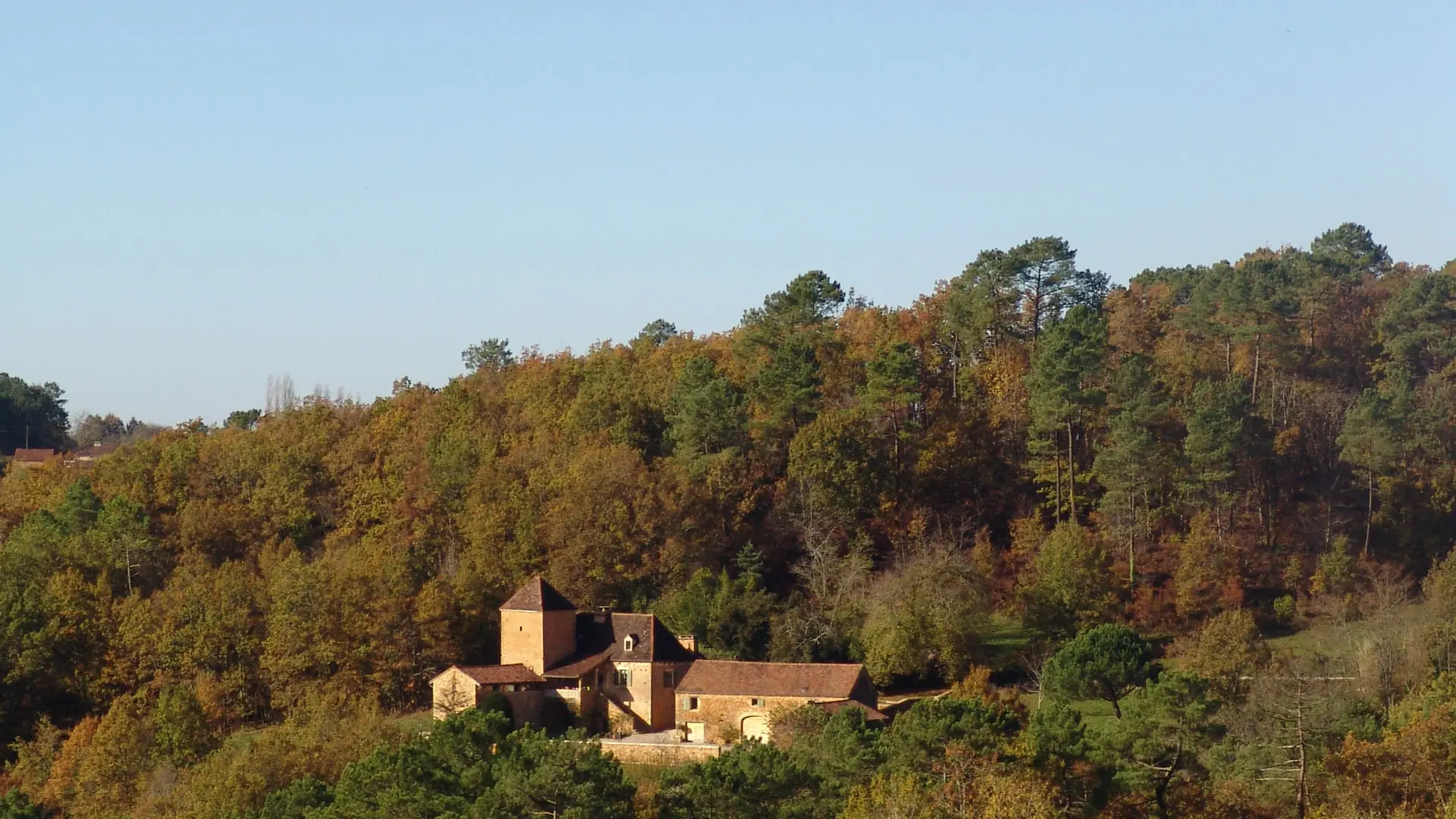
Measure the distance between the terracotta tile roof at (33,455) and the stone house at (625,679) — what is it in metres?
44.1

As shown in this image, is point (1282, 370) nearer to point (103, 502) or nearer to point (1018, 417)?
point (1018, 417)

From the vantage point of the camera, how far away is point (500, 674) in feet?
145

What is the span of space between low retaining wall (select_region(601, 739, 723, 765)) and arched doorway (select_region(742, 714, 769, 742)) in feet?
3.25

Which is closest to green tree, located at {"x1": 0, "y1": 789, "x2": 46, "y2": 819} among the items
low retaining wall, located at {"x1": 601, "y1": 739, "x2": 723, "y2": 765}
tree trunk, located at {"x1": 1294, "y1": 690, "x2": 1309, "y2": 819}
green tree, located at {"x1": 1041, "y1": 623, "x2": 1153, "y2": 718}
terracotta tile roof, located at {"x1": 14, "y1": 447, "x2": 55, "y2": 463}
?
low retaining wall, located at {"x1": 601, "y1": 739, "x2": 723, "y2": 765}

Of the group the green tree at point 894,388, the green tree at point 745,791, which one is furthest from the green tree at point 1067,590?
the green tree at point 745,791

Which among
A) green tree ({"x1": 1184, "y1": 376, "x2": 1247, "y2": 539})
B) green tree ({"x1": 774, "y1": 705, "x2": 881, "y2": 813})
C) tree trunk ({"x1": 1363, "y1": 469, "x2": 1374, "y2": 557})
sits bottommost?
green tree ({"x1": 774, "y1": 705, "x2": 881, "y2": 813})

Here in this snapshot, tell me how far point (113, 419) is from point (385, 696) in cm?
7647

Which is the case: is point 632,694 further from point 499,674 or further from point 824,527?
point 824,527

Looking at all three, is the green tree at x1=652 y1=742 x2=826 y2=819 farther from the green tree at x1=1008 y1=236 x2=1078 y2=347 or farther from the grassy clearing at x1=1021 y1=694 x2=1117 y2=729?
the green tree at x1=1008 y1=236 x2=1078 y2=347

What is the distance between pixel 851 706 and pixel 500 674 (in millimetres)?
9329

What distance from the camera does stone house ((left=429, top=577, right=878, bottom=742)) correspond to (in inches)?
1670

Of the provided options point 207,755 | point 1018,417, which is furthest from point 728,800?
point 1018,417

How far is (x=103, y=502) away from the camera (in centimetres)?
5841

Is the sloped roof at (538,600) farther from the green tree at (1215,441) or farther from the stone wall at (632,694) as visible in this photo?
the green tree at (1215,441)
